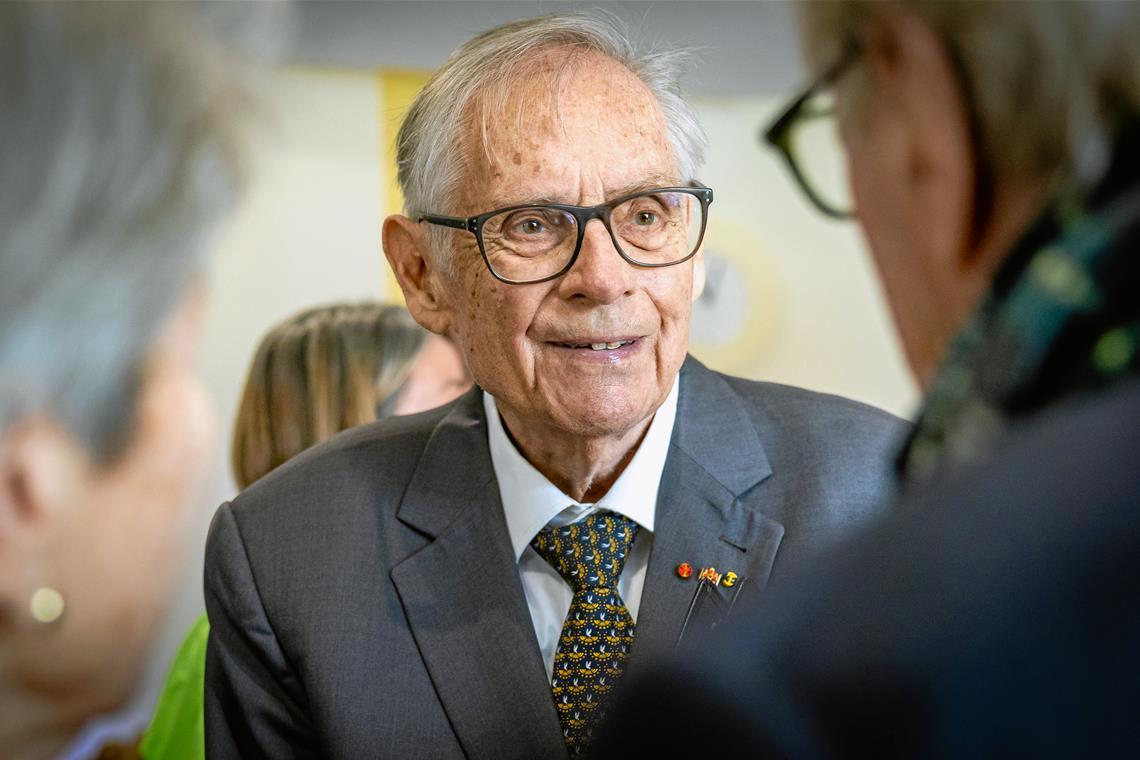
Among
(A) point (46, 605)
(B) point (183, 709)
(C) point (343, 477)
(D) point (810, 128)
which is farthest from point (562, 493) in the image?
(A) point (46, 605)

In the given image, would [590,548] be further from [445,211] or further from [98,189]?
[98,189]

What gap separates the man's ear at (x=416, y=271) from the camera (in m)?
1.70

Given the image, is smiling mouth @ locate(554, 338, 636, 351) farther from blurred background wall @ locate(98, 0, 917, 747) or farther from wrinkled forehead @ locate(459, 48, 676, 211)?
blurred background wall @ locate(98, 0, 917, 747)

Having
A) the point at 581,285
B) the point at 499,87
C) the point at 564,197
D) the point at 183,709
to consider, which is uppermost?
the point at 499,87

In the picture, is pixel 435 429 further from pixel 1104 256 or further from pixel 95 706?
pixel 1104 256

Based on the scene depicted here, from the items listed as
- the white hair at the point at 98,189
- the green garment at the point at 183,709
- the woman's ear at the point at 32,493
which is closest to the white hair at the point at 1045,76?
the white hair at the point at 98,189

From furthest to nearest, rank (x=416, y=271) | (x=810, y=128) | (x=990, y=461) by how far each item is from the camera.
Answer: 1. (x=416, y=271)
2. (x=810, y=128)
3. (x=990, y=461)

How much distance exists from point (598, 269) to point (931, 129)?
79 centimetres

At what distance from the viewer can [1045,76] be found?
687 mm

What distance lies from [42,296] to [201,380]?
5.1 inches

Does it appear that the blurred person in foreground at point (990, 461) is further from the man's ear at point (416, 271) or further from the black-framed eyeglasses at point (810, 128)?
the man's ear at point (416, 271)

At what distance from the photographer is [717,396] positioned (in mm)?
1733

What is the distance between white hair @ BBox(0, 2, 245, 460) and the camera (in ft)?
2.15

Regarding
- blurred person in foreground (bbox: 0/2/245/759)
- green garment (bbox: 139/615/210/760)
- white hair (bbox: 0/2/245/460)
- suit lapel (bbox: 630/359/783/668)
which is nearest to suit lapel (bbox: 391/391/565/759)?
suit lapel (bbox: 630/359/783/668)
